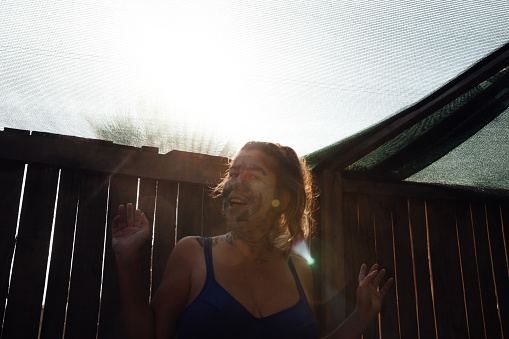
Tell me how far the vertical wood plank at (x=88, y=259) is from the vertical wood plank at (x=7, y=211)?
13.4 inches

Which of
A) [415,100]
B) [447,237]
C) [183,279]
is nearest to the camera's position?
[183,279]

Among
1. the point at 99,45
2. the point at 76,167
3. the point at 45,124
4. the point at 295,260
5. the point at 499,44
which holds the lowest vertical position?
the point at 295,260

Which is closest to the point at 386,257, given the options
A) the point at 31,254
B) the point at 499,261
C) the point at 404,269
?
the point at 404,269

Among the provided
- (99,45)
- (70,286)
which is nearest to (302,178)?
(99,45)

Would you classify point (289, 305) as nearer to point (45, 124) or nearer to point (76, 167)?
point (76, 167)

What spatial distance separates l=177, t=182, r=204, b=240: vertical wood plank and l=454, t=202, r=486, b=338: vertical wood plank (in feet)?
7.69

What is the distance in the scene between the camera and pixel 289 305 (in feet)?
6.42

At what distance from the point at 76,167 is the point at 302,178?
55.7 inches

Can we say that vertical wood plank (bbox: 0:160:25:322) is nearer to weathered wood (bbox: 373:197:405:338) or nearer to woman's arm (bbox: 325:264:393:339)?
woman's arm (bbox: 325:264:393:339)

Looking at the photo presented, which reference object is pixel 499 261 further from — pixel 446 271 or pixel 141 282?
pixel 141 282

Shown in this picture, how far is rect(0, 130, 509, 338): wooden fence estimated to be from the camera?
2.46 metres

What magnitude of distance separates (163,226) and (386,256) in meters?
1.88

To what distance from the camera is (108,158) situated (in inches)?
108

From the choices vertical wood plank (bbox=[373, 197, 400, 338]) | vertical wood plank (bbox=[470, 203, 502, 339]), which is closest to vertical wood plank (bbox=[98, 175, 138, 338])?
vertical wood plank (bbox=[373, 197, 400, 338])
